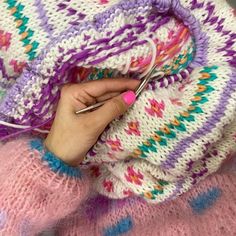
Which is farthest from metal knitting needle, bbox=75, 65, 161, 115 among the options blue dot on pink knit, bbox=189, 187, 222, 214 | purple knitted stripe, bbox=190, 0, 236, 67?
blue dot on pink knit, bbox=189, 187, 222, 214

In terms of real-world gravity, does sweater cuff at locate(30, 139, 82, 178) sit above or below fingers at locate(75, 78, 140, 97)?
below

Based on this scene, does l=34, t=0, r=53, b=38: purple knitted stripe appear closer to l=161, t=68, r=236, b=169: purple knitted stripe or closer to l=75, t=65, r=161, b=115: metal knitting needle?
l=75, t=65, r=161, b=115: metal knitting needle

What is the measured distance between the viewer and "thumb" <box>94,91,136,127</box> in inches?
23.8

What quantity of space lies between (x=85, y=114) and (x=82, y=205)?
21 centimetres

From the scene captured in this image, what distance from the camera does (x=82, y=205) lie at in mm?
772

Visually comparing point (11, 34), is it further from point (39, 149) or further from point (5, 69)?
point (39, 149)

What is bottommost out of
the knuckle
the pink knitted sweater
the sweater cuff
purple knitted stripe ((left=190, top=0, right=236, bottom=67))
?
the pink knitted sweater

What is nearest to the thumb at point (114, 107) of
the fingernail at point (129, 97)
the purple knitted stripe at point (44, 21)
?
the fingernail at point (129, 97)

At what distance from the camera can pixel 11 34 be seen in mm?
605

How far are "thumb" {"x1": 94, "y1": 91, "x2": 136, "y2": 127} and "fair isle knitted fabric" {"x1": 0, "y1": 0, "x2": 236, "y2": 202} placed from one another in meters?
0.02

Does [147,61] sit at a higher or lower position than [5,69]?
higher

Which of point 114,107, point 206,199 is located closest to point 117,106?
point 114,107

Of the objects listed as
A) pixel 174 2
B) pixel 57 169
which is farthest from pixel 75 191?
pixel 174 2

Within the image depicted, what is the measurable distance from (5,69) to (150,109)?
208 millimetres
